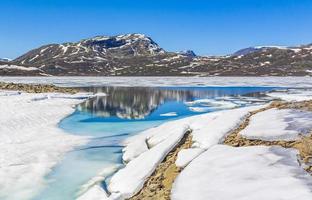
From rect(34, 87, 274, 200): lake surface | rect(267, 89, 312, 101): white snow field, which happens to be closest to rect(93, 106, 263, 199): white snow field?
rect(34, 87, 274, 200): lake surface

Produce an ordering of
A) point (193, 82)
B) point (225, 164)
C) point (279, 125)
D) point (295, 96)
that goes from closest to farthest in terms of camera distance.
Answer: point (225, 164) < point (279, 125) < point (295, 96) < point (193, 82)

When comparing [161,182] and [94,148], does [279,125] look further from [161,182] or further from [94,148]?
[94,148]

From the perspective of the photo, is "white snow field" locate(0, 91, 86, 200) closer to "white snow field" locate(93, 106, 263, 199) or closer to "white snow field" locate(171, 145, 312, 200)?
"white snow field" locate(93, 106, 263, 199)

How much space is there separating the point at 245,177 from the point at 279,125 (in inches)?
204

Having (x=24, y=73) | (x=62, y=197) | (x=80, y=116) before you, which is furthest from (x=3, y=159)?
(x=24, y=73)

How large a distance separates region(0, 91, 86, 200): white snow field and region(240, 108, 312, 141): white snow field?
716 centimetres

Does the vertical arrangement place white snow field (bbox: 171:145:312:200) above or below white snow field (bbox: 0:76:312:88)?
above

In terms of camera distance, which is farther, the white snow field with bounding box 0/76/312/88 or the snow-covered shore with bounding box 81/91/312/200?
the white snow field with bounding box 0/76/312/88

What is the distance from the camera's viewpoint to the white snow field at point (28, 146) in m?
13.0

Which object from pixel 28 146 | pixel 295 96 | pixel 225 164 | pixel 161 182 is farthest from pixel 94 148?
pixel 295 96

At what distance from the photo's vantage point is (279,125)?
520 inches

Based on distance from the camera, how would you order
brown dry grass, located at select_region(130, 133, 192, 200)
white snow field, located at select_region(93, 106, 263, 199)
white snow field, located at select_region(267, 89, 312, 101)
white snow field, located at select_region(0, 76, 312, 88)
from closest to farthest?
brown dry grass, located at select_region(130, 133, 192, 200) → white snow field, located at select_region(93, 106, 263, 199) → white snow field, located at select_region(267, 89, 312, 101) → white snow field, located at select_region(0, 76, 312, 88)

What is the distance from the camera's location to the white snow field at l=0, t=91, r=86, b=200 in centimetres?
1304

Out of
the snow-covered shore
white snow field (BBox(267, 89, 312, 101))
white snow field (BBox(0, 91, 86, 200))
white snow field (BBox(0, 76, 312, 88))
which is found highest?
the snow-covered shore
